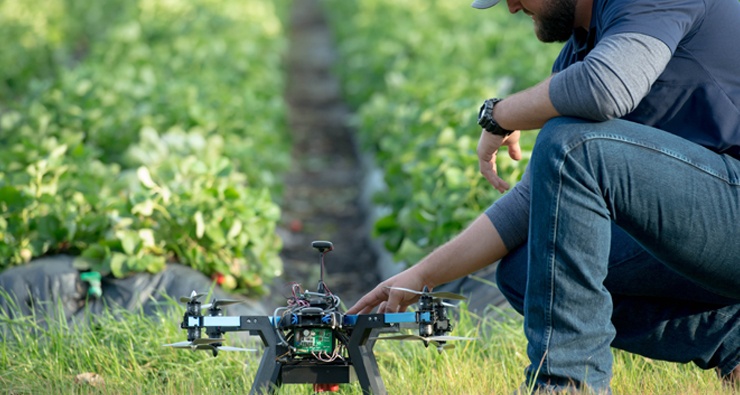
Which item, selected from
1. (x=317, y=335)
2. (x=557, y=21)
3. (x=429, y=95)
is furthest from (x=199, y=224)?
(x=429, y=95)

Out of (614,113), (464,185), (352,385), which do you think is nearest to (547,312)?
(614,113)

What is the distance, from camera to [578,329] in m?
2.34

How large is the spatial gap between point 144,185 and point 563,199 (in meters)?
2.47

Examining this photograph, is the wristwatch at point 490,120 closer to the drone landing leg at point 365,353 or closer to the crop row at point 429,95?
the drone landing leg at point 365,353

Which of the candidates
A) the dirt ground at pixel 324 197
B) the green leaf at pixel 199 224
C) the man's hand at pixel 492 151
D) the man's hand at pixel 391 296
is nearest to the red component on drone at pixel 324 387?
the man's hand at pixel 391 296

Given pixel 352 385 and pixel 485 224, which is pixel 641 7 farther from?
pixel 352 385

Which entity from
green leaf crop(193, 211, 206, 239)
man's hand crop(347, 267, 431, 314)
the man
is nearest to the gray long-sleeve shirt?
the man

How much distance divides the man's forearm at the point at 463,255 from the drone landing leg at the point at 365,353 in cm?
27

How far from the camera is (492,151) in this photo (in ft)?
8.83

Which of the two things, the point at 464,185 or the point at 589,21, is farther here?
the point at 464,185

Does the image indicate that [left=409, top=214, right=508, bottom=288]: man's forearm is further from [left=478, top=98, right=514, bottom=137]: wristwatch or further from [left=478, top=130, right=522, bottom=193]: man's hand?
[left=478, top=98, right=514, bottom=137]: wristwatch

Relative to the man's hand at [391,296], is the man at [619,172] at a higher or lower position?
higher

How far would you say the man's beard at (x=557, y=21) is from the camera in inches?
102

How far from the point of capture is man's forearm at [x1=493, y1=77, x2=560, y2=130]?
2.38m
